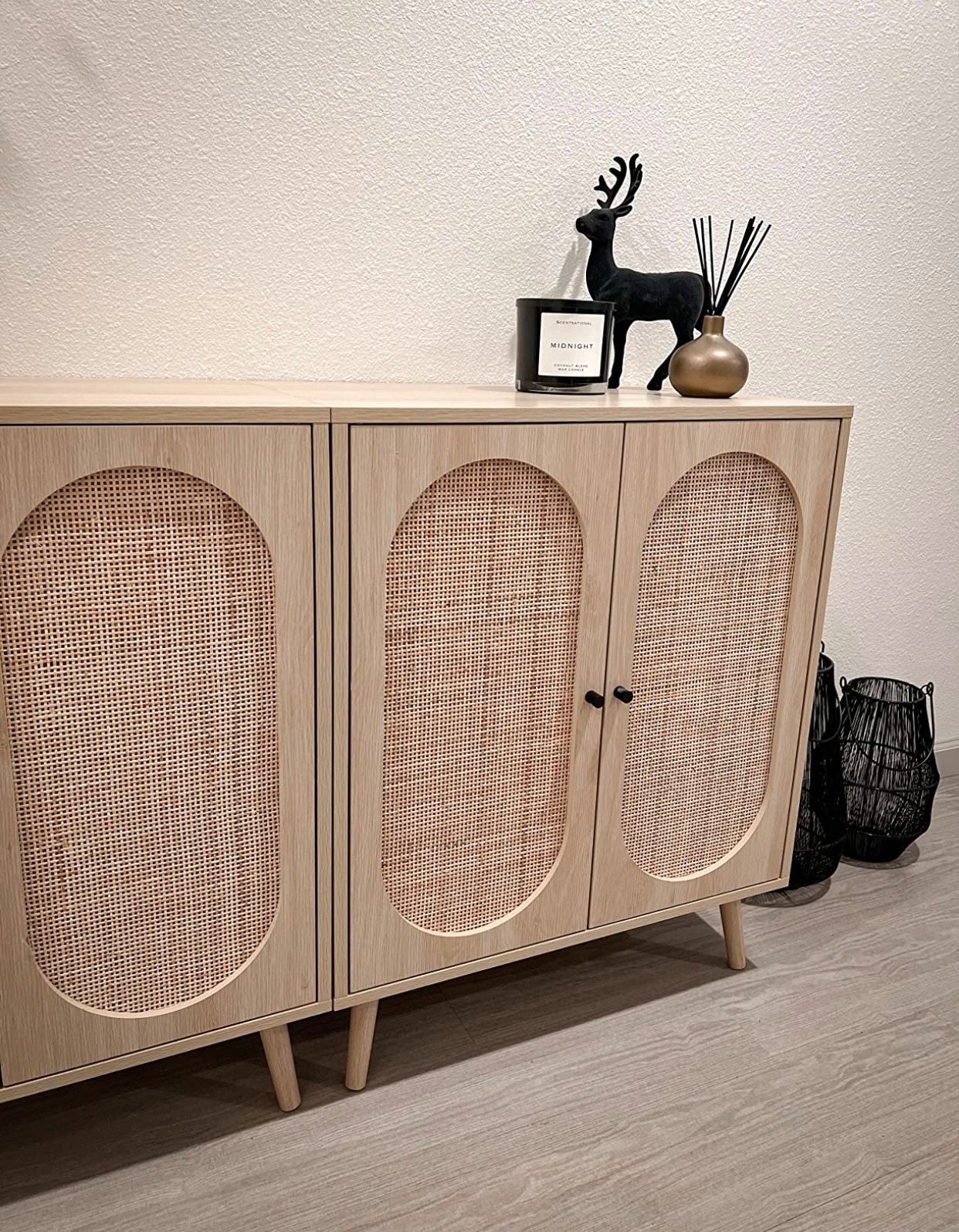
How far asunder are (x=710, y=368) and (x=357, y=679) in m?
0.68

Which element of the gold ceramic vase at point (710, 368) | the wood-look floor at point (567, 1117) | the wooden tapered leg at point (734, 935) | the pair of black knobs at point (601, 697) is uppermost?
the gold ceramic vase at point (710, 368)

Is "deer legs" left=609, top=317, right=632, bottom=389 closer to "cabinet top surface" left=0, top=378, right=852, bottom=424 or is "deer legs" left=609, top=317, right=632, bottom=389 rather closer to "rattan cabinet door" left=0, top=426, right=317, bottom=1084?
"cabinet top surface" left=0, top=378, right=852, bottom=424

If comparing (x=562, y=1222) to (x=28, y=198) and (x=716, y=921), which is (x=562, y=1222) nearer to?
(x=716, y=921)

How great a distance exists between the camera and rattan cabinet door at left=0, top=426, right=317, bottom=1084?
1.00m

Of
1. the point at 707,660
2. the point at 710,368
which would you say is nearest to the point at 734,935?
the point at 707,660

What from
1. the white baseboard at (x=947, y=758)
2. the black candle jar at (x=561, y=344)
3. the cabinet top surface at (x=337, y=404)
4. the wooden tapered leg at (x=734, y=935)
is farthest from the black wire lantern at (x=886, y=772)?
the black candle jar at (x=561, y=344)

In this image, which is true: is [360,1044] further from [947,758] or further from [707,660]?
[947,758]

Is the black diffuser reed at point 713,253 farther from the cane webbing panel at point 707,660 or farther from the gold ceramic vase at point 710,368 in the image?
the cane webbing panel at point 707,660

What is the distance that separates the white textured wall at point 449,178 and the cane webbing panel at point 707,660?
470 mm

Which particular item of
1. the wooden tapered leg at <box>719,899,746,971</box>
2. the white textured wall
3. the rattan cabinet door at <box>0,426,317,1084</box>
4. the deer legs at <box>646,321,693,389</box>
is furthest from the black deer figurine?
the wooden tapered leg at <box>719,899,746,971</box>

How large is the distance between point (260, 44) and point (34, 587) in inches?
32.6

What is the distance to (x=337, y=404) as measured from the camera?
3.59 feet

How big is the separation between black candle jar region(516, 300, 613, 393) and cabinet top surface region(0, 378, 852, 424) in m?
0.02

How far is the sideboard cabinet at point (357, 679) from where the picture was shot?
40.6 inches
